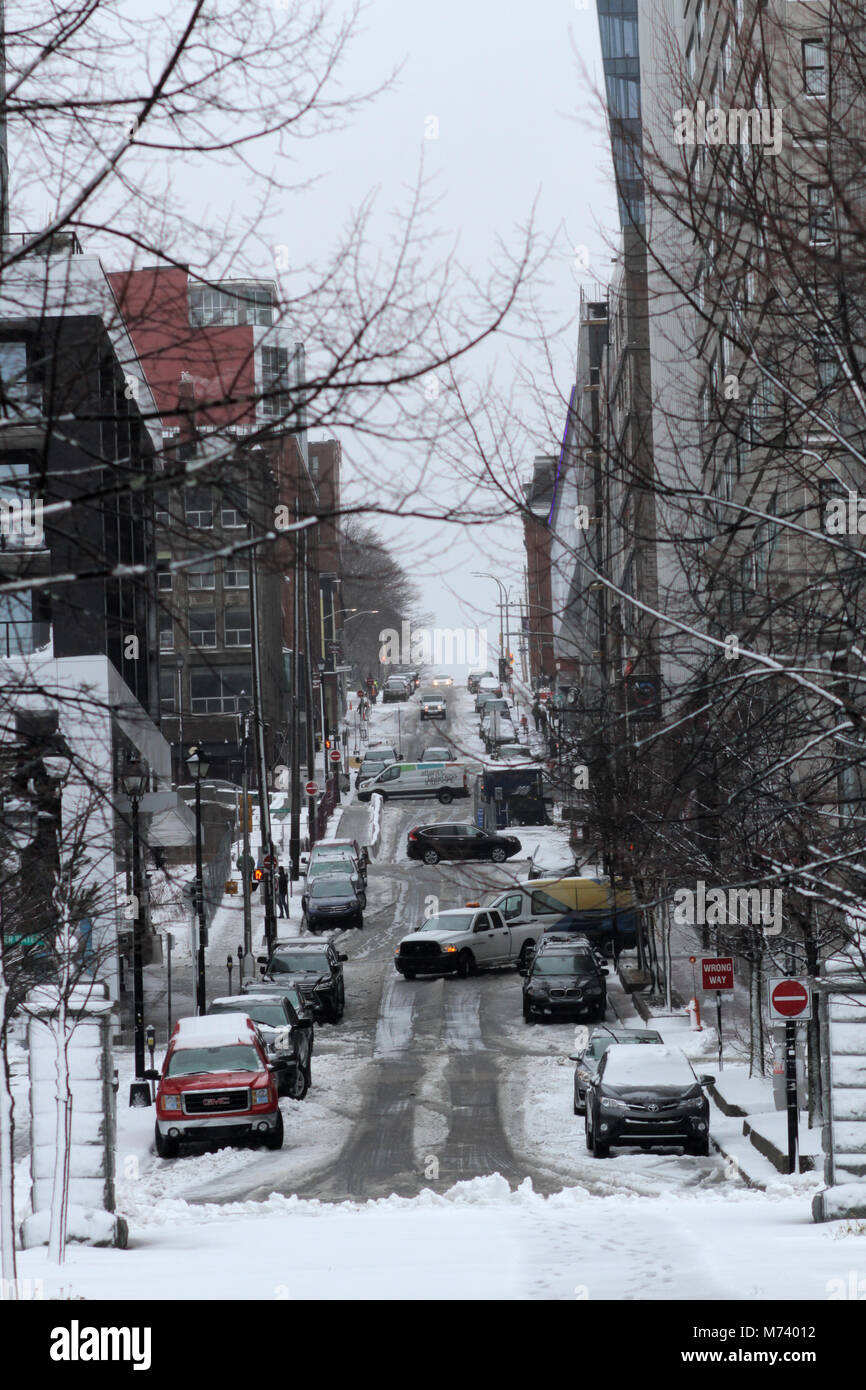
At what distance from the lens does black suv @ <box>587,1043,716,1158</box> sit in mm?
21188

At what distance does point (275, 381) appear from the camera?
6617 millimetres

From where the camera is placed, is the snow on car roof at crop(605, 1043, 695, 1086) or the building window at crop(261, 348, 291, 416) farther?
the snow on car roof at crop(605, 1043, 695, 1086)

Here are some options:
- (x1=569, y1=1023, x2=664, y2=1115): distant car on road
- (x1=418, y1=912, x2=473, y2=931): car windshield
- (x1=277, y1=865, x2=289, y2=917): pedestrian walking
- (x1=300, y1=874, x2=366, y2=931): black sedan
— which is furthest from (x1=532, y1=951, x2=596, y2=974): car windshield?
Result: (x1=277, y1=865, x2=289, y2=917): pedestrian walking

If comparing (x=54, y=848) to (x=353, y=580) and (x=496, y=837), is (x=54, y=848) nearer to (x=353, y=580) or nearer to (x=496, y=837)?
(x=353, y=580)

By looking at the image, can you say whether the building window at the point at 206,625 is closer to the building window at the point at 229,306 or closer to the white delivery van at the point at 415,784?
the white delivery van at the point at 415,784

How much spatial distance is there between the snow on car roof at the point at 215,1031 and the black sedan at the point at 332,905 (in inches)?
924

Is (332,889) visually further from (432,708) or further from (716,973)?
(432,708)

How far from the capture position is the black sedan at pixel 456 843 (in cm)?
5675

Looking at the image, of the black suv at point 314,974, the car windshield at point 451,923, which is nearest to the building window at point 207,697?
the car windshield at point 451,923

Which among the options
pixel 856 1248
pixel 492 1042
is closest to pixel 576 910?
pixel 492 1042

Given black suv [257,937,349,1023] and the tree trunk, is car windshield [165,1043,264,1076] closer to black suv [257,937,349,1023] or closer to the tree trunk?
the tree trunk

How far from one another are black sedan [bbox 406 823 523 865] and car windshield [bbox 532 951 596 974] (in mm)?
21468

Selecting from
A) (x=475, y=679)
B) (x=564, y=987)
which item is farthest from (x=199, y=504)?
(x=475, y=679)
